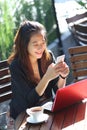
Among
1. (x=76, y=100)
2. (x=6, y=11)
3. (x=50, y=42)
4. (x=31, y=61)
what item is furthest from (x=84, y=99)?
(x=50, y=42)

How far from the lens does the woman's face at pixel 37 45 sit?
270 centimetres

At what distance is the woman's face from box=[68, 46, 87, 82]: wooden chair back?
39.4 inches

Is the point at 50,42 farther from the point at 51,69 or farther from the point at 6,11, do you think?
the point at 51,69

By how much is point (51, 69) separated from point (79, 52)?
1235mm

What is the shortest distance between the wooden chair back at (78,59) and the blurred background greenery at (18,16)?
3.97 feet

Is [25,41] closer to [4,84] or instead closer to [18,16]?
[4,84]

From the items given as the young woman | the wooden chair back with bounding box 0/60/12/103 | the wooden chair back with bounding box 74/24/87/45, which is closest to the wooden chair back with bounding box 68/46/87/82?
the wooden chair back with bounding box 0/60/12/103

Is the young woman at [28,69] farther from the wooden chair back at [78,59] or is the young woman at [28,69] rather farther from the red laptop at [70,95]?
the wooden chair back at [78,59]

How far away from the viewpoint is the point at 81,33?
510cm

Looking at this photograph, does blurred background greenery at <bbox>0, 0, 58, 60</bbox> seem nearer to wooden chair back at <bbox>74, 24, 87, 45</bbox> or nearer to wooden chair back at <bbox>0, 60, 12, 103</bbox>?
wooden chair back at <bbox>74, 24, 87, 45</bbox>

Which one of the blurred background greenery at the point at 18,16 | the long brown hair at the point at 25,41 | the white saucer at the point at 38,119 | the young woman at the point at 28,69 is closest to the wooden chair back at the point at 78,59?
the young woman at the point at 28,69

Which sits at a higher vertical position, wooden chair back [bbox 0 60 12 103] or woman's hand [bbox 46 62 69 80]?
woman's hand [bbox 46 62 69 80]

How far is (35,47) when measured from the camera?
271 cm

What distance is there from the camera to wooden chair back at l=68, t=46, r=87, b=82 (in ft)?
12.2
